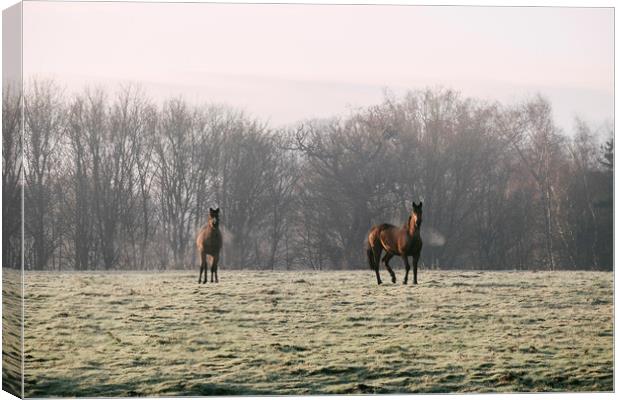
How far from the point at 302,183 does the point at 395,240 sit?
138 cm

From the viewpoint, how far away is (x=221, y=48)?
17.7 metres

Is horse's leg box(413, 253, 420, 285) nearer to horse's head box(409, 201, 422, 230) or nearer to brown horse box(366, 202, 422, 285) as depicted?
brown horse box(366, 202, 422, 285)

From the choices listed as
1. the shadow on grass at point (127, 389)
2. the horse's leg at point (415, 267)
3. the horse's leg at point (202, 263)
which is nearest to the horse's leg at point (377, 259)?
the horse's leg at point (415, 267)

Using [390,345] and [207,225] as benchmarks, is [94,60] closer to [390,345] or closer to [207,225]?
[207,225]

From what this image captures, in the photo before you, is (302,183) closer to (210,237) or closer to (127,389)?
(210,237)

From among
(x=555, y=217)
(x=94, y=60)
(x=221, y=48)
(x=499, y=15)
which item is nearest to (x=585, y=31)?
(x=499, y=15)

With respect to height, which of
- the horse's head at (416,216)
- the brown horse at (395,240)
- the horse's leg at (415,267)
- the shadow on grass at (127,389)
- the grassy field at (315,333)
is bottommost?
the shadow on grass at (127,389)

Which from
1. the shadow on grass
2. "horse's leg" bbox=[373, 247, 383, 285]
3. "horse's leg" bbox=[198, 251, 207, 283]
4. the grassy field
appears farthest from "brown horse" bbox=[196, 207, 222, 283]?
"horse's leg" bbox=[373, 247, 383, 285]

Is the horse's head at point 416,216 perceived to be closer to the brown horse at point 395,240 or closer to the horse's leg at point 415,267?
the brown horse at point 395,240

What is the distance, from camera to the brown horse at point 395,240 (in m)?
18.6

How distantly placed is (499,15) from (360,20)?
67.7 inches

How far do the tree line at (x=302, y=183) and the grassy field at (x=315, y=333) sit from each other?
0.30 m

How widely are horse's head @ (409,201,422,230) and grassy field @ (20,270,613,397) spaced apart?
2.26 feet

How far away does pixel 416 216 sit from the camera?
18609 millimetres
